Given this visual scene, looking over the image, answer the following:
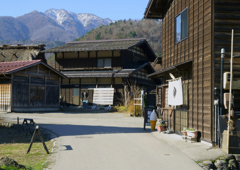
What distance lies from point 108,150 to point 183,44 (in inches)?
229

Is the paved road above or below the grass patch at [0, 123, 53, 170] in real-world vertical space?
above

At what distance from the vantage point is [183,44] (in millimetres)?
12336

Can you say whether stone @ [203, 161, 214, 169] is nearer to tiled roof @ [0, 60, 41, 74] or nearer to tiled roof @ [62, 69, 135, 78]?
tiled roof @ [0, 60, 41, 74]

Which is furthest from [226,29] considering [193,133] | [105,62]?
[105,62]

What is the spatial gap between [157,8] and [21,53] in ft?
93.8

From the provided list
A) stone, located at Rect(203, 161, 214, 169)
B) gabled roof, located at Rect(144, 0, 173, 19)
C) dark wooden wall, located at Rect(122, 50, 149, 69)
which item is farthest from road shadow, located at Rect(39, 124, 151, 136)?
dark wooden wall, located at Rect(122, 50, 149, 69)

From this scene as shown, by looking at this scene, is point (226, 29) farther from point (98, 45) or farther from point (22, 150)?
point (98, 45)

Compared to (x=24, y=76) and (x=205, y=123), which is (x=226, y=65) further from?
(x=24, y=76)

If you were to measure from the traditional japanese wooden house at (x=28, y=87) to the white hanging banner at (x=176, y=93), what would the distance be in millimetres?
15632

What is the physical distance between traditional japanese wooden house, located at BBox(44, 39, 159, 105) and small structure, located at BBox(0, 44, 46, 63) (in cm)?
522

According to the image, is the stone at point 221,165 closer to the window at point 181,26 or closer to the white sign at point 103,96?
the window at point 181,26

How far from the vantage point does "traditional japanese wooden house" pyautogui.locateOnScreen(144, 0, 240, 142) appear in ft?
31.4

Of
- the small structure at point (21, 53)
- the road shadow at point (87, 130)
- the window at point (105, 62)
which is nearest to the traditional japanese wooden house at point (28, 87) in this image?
the window at point (105, 62)

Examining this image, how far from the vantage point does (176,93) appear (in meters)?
12.2
